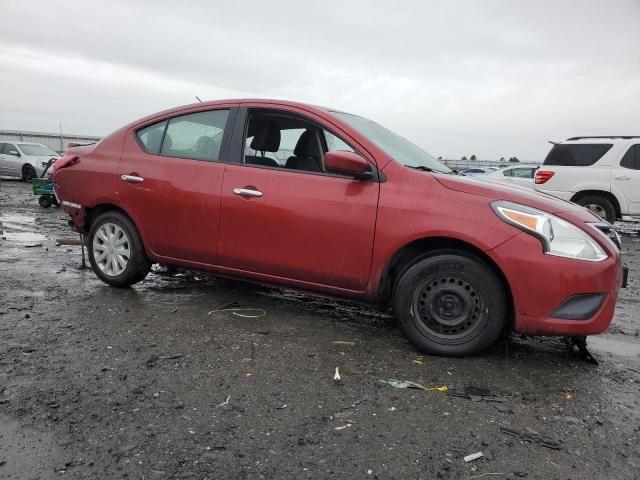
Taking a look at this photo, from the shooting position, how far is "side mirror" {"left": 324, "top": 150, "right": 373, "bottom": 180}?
11.7 feet

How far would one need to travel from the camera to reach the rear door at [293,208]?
3.68 metres

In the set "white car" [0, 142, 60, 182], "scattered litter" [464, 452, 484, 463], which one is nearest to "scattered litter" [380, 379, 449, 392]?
"scattered litter" [464, 452, 484, 463]

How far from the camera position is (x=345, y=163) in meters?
3.58

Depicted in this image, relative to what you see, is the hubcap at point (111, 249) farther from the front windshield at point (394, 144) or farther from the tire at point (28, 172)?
the tire at point (28, 172)

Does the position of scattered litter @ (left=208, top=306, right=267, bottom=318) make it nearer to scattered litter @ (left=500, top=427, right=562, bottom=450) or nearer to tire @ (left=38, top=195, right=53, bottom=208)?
scattered litter @ (left=500, top=427, right=562, bottom=450)

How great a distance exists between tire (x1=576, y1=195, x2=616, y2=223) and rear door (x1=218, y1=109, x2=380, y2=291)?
28.4 feet

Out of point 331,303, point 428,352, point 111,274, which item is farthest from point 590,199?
point 111,274

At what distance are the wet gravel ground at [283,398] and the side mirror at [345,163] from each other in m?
1.23

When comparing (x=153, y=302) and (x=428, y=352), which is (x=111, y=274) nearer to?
(x=153, y=302)

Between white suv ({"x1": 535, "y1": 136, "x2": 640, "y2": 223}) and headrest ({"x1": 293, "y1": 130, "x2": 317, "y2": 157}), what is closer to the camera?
headrest ({"x1": 293, "y1": 130, "x2": 317, "y2": 157})

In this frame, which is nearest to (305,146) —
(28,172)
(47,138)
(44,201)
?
(44,201)

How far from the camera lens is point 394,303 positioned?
3602 millimetres

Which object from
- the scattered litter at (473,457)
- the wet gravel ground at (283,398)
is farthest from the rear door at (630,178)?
the scattered litter at (473,457)

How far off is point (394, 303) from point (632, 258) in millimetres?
6521
